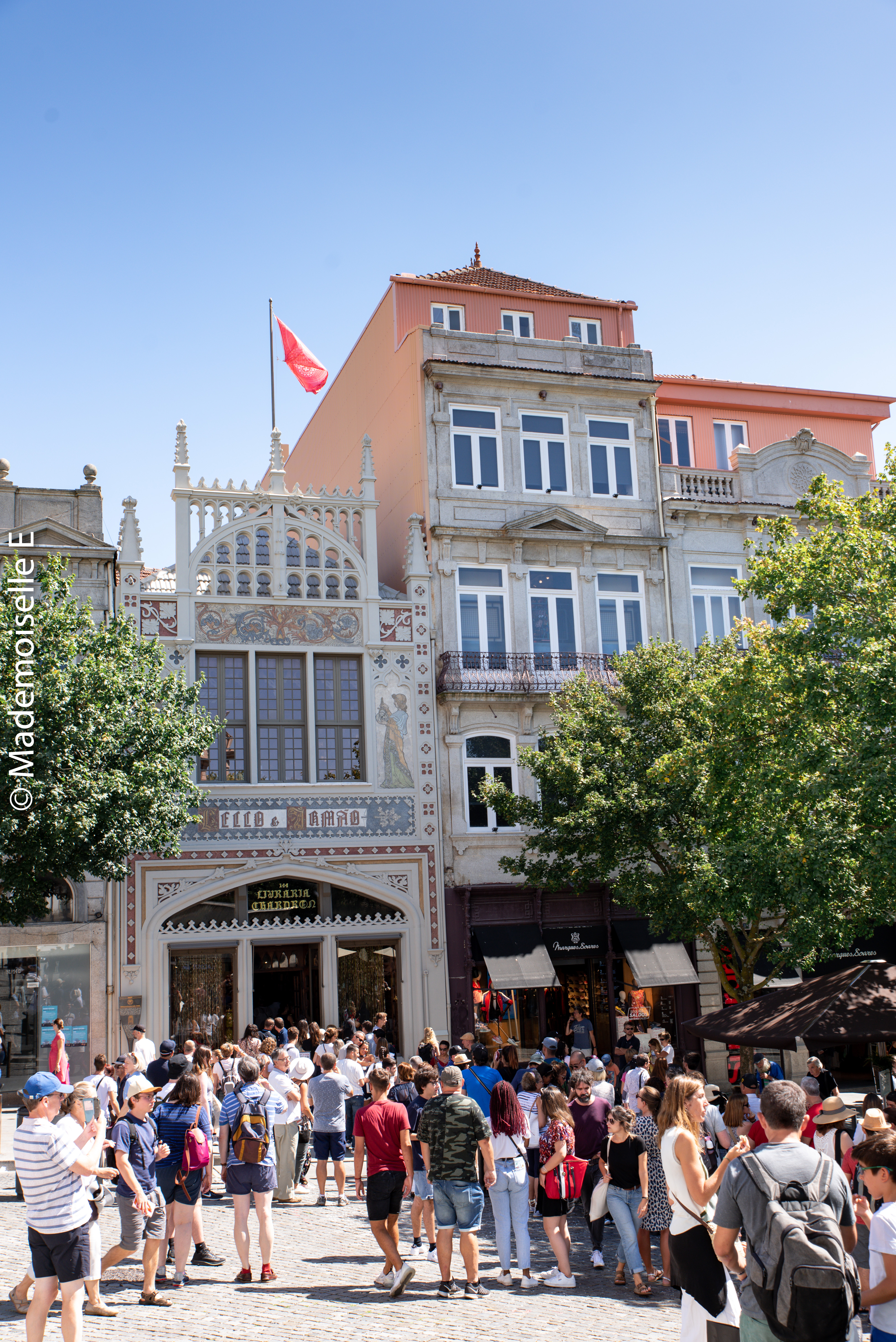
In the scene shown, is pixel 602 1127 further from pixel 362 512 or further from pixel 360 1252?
pixel 362 512

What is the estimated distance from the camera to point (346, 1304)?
10398 millimetres

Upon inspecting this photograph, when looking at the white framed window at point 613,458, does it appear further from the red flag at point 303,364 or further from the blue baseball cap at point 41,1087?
the blue baseball cap at point 41,1087

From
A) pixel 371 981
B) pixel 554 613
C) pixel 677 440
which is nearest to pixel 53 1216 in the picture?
pixel 371 981

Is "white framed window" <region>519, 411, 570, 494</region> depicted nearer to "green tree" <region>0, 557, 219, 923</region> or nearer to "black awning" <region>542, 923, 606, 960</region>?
"black awning" <region>542, 923, 606, 960</region>

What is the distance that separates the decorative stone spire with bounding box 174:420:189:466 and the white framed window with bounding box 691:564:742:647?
13.2 meters

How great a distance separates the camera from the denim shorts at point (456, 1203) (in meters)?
10.5

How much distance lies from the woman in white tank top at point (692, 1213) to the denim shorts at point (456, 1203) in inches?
127

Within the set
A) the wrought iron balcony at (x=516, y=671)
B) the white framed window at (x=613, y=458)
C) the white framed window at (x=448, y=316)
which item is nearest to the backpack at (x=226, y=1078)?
the wrought iron balcony at (x=516, y=671)

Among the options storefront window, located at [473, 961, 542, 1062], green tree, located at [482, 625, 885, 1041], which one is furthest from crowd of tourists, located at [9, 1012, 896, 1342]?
storefront window, located at [473, 961, 542, 1062]

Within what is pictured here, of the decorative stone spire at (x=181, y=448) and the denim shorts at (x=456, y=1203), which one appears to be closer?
the denim shorts at (x=456, y=1203)

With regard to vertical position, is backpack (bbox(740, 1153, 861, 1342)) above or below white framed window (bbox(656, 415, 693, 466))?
below

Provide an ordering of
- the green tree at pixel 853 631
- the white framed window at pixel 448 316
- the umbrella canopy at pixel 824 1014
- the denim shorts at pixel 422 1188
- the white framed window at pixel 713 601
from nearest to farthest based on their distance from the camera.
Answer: the umbrella canopy at pixel 824 1014
the denim shorts at pixel 422 1188
the green tree at pixel 853 631
the white framed window at pixel 713 601
the white framed window at pixel 448 316

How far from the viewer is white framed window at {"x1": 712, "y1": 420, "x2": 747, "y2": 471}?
35094mm

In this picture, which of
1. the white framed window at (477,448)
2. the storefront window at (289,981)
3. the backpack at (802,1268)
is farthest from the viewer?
the white framed window at (477,448)
